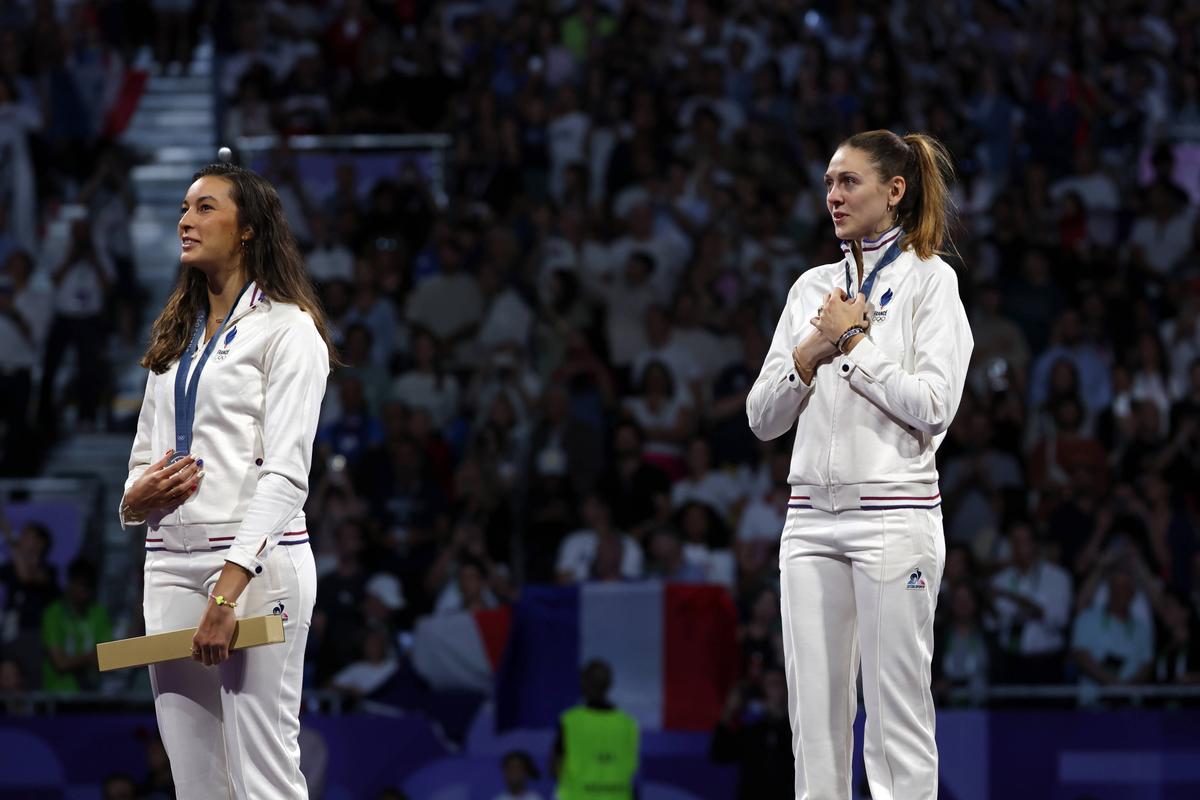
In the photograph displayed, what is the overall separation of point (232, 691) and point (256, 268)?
3.57 feet

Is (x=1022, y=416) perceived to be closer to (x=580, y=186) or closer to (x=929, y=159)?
(x=580, y=186)

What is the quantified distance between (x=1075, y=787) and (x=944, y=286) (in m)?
4.44

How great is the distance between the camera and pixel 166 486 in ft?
13.3

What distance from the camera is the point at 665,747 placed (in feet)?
27.0

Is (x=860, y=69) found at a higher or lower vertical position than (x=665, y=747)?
higher

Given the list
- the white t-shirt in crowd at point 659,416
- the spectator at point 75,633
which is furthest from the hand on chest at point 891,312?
the white t-shirt in crowd at point 659,416

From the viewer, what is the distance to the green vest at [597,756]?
8148 millimetres

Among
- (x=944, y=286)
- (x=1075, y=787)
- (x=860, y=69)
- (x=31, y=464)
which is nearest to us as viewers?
(x=944, y=286)

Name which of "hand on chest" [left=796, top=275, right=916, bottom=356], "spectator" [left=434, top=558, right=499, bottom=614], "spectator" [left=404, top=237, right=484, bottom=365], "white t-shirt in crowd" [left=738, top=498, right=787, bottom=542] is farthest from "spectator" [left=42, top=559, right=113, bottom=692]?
"hand on chest" [left=796, top=275, right=916, bottom=356]

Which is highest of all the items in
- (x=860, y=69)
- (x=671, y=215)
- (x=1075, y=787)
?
(x=860, y=69)

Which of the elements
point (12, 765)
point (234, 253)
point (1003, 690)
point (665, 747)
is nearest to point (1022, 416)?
point (1003, 690)

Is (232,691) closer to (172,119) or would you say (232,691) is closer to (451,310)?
(451,310)

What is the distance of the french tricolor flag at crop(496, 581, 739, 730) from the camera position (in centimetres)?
871

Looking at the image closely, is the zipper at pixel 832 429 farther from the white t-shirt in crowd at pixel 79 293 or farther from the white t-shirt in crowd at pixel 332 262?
the white t-shirt in crowd at pixel 79 293
